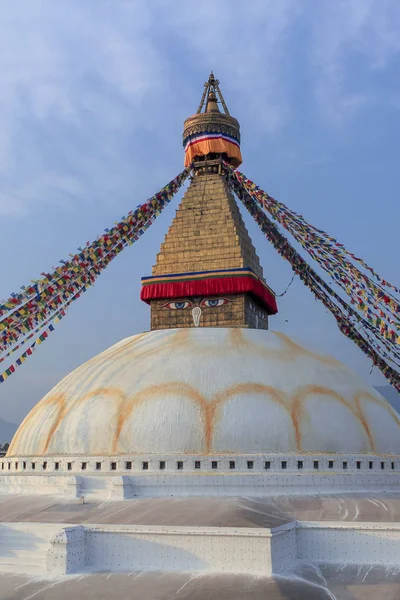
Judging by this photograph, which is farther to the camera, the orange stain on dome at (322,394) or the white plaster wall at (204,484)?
the orange stain on dome at (322,394)

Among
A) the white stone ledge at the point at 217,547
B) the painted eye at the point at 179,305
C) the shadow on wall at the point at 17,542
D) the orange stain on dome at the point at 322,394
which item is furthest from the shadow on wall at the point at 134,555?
the painted eye at the point at 179,305

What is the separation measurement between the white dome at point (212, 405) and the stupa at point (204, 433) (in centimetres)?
2

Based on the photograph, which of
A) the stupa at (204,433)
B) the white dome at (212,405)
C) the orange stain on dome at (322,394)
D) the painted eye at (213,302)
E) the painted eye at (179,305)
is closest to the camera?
the stupa at (204,433)

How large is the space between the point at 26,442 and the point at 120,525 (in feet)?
16.6

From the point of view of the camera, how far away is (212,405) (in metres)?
12.6

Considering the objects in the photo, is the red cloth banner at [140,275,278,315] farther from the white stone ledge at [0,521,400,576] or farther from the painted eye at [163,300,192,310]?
the white stone ledge at [0,521,400,576]

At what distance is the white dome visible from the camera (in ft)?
40.3

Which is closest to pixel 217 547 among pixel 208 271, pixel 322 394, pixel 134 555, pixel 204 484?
pixel 134 555

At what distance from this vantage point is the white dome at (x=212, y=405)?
12.3 metres

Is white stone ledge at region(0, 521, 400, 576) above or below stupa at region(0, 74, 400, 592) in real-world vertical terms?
below

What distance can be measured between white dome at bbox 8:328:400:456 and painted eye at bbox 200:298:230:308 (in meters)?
1.60

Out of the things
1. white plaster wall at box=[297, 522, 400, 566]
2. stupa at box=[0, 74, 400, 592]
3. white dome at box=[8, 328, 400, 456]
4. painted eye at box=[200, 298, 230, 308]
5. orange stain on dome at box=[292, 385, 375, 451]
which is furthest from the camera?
painted eye at box=[200, 298, 230, 308]

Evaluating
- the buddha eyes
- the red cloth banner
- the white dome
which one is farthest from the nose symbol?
the white dome

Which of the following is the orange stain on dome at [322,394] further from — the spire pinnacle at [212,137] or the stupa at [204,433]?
the spire pinnacle at [212,137]
